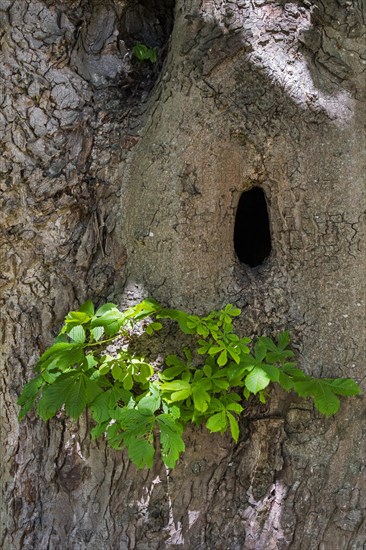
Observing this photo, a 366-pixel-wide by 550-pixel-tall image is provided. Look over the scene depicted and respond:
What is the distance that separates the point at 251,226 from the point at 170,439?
3.48 ft

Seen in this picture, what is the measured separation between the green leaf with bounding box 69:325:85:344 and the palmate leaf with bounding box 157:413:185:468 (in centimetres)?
37

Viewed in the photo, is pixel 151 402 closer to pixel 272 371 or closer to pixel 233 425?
pixel 233 425

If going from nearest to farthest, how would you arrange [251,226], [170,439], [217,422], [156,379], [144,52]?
[170,439] → [217,422] → [156,379] → [144,52] → [251,226]

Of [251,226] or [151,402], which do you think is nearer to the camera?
[151,402]

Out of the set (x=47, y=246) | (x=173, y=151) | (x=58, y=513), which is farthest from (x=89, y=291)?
(x=58, y=513)

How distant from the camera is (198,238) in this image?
2.33 metres

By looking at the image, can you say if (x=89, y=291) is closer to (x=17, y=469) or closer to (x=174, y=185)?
(x=174, y=185)

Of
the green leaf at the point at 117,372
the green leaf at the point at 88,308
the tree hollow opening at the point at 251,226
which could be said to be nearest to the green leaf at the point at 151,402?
the green leaf at the point at 117,372

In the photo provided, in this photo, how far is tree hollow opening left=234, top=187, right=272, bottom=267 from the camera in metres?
2.68

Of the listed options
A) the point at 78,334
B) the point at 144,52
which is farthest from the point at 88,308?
the point at 144,52

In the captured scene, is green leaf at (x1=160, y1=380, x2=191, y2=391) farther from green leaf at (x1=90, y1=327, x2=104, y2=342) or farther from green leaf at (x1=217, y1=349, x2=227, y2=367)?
green leaf at (x1=90, y1=327, x2=104, y2=342)

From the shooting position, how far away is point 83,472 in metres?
2.31

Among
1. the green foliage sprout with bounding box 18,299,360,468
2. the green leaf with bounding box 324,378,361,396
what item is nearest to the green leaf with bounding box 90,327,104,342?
the green foliage sprout with bounding box 18,299,360,468

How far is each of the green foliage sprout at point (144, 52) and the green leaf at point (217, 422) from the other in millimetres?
1434
